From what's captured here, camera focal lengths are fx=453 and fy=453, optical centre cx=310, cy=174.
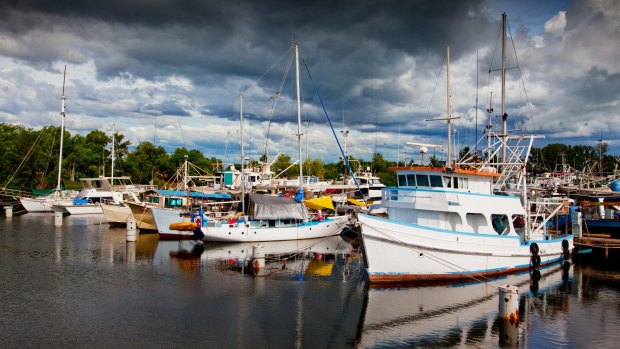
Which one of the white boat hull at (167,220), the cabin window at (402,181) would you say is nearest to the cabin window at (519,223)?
the cabin window at (402,181)

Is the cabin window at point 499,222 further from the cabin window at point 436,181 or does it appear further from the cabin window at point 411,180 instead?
the cabin window at point 411,180

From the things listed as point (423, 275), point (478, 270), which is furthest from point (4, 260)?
point (478, 270)

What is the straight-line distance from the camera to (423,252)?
2431 cm

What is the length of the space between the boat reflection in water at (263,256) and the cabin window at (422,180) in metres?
7.83

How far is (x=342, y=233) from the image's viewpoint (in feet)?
164

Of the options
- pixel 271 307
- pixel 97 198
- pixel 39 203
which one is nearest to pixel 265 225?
pixel 271 307

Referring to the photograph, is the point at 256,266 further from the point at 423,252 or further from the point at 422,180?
the point at 422,180

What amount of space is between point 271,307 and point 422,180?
11847 mm

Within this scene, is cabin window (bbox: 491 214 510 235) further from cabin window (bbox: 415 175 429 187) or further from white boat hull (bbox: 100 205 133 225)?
white boat hull (bbox: 100 205 133 225)

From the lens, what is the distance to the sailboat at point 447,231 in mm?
23906

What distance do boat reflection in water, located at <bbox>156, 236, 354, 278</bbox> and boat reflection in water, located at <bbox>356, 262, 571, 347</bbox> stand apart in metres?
7.01

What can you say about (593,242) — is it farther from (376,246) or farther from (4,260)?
(4,260)

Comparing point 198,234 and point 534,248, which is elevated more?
point 534,248

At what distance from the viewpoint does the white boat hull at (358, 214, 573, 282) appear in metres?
23.5
